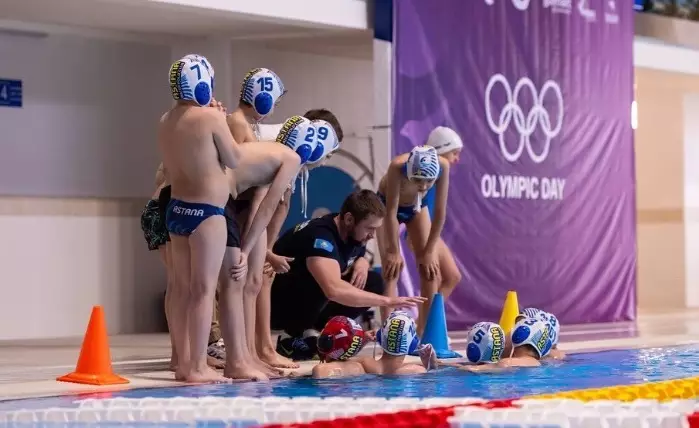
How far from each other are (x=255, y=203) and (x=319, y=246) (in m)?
0.83

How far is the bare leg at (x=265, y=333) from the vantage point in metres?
7.80

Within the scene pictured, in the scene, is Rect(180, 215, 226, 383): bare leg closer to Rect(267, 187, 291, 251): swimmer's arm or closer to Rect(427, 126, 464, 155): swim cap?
Rect(267, 187, 291, 251): swimmer's arm

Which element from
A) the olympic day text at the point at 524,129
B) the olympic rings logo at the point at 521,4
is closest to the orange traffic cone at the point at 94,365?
the olympic day text at the point at 524,129

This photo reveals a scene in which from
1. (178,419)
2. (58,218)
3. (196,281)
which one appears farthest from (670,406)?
(58,218)

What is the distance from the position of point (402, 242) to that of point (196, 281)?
17.3 ft

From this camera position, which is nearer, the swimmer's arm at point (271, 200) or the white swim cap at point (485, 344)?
the swimmer's arm at point (271, 200)

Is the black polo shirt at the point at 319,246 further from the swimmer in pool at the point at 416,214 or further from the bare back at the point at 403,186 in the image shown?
the bare back at the point at 403,186

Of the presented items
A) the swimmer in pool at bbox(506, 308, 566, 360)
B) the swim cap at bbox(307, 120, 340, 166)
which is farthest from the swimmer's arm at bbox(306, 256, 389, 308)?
the swimmer in pool at bbox(506, 308, 566, 360)

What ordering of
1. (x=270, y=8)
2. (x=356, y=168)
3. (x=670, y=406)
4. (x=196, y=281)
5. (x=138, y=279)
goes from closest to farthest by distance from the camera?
(x=670, y=406) < (x=196, y=281) < (x=270, y=8) < (x=138, y=279) < (x=356, y=168)

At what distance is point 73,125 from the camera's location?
1252 cm

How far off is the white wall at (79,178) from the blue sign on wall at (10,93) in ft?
0.21

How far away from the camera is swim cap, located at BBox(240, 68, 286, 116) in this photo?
7.35 m

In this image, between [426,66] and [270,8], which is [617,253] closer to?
[426,66]

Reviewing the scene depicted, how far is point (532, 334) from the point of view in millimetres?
7855
